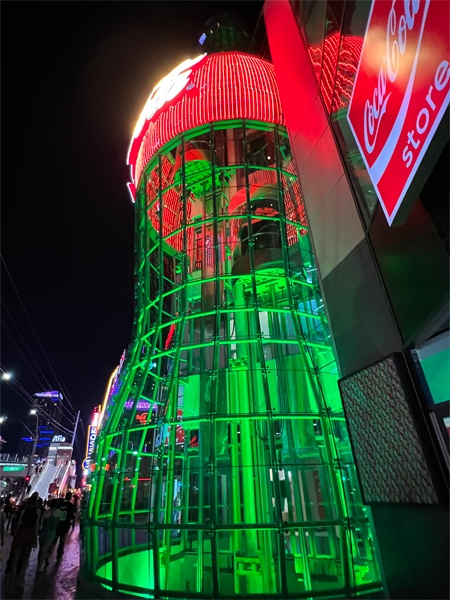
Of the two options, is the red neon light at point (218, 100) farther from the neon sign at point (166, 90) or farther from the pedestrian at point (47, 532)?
the pedestrian at point (47, 532)

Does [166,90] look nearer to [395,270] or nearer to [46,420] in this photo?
[395,270]

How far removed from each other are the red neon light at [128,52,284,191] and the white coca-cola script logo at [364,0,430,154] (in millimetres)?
6869

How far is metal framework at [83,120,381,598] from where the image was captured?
6.46 m

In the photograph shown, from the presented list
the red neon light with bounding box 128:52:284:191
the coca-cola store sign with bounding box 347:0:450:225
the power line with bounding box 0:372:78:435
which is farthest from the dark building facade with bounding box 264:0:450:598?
the power line with bounding box 0:372:78:435

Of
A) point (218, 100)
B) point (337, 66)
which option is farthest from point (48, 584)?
point (218, 100)

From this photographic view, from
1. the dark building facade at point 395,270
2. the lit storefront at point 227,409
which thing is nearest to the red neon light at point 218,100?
the lit storefront at point 227,409

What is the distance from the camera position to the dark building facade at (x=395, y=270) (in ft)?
10.5

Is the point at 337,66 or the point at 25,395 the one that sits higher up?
the point at 25,395

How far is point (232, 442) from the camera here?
8844 millimetres

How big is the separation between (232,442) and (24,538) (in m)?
4.87

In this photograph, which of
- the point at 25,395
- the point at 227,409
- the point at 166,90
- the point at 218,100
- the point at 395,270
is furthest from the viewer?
the point at 25,395

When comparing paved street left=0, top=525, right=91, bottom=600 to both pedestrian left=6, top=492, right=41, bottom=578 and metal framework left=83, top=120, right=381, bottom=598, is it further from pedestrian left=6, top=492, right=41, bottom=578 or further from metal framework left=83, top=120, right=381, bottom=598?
metal framework left=83, top=120, right=381, bottom=598

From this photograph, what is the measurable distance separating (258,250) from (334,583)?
7747 millimetres

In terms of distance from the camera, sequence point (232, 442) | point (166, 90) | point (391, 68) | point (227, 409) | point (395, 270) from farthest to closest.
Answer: point (166, 90)
point (232, 442)
point (227, 409)
point (395, 270)
point (391, 68)
